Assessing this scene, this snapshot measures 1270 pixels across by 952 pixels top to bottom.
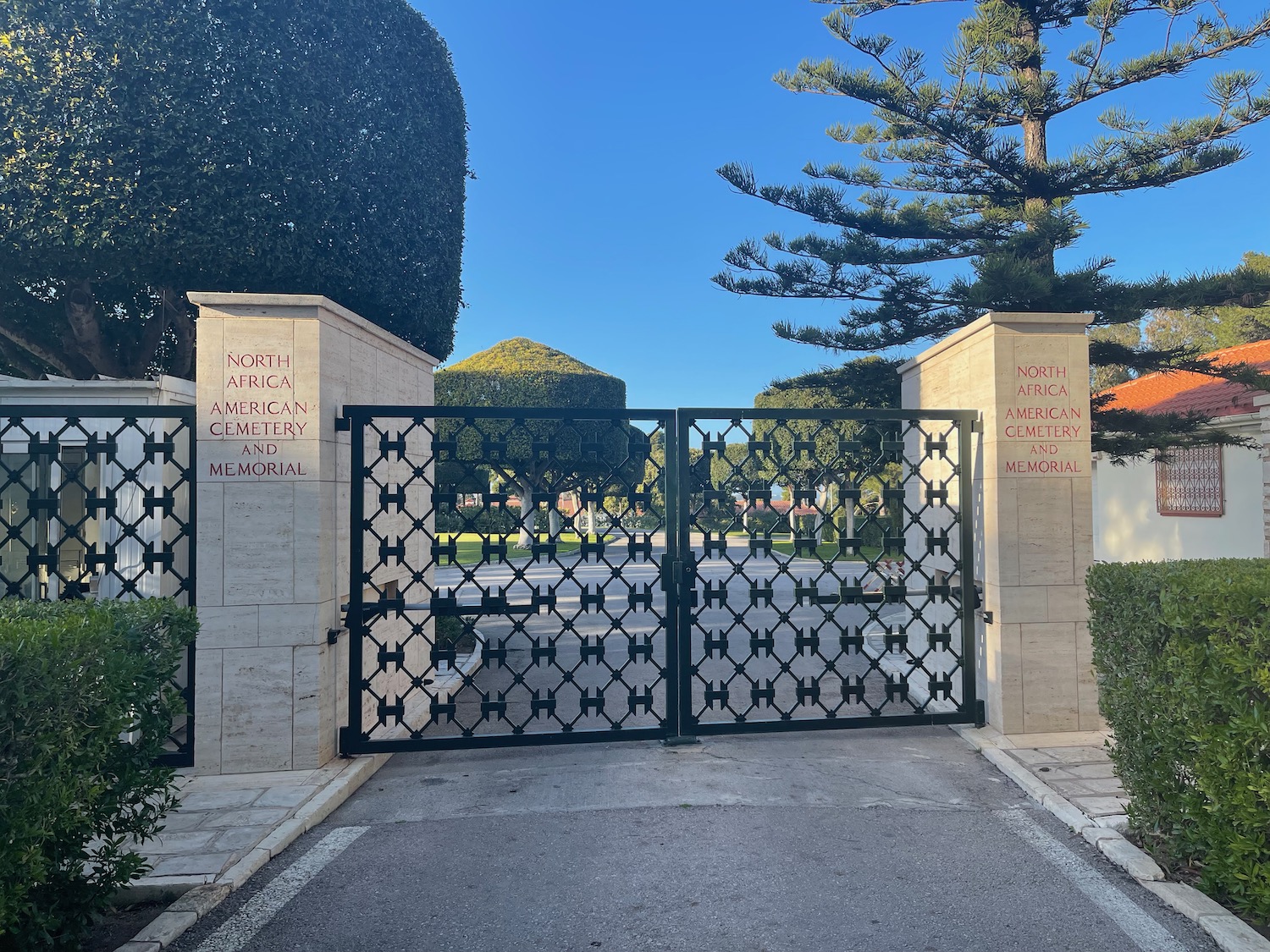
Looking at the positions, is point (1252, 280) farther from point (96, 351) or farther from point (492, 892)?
point (96, 351)

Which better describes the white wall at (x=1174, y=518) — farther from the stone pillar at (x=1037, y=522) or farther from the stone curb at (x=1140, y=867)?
the stone curb at (x=1140, y=867)

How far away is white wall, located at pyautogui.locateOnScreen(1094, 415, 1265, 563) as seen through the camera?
11.2m

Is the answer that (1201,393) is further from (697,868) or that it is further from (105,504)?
(105,504)

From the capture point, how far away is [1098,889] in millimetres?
3125

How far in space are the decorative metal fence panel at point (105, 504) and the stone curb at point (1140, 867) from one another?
5.03 meters

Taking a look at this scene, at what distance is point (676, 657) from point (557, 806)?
127 cm

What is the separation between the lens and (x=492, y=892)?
3.16 metres

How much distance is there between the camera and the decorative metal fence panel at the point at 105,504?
4512mm

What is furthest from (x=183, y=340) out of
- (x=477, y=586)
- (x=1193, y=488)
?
(x=1193, y=488)

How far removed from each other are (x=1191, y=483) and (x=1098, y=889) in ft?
41.2

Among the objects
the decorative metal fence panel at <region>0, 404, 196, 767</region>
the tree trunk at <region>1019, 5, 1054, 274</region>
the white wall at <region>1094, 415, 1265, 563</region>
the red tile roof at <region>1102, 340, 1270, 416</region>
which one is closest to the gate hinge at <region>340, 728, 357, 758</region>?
the decorative metal fence panel at <region>0, 404, 196, 767</region>

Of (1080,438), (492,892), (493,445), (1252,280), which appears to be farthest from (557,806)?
(1252,280)

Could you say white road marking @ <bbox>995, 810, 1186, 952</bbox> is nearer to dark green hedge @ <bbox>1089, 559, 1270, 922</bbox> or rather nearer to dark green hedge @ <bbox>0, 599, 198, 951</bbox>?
dark green hedge @ <bbox>1089, 559, 1270, 922</bbox>

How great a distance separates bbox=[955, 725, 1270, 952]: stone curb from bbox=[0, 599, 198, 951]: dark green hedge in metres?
4.08
